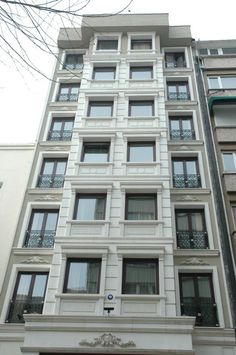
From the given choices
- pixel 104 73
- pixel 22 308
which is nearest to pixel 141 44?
pixel 104 73

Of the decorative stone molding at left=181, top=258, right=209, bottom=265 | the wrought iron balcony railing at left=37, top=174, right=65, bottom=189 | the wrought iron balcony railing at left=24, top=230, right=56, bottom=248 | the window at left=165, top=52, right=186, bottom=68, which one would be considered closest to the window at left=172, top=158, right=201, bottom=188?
the decorative stone molding at left=181, top=258, right=209, bottom=265

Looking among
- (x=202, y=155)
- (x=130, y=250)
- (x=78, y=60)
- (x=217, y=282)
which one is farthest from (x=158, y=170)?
(x=78, y=60)

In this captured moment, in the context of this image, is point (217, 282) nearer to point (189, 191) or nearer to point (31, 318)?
point (189, 191)

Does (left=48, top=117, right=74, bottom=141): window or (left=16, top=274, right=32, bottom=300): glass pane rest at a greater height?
(left=48, top=117, right=74, bottom=141): window

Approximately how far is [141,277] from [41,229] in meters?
4.40

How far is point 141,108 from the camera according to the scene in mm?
17859

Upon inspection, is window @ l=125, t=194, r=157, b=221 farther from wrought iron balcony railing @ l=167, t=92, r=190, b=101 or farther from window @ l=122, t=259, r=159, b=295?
wrought iron balcony railing @ l=167, t=92, r=190, b=101

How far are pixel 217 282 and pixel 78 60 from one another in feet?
49.2

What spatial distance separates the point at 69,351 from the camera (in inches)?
398

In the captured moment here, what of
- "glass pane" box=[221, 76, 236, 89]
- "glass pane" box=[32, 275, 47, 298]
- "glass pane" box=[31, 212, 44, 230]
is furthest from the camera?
"glass pane" box=[221, 76, 236, 89]

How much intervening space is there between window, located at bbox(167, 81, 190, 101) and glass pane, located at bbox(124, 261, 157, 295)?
981 cm

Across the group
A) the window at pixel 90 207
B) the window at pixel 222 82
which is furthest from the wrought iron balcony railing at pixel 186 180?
the window at pixel 222 82

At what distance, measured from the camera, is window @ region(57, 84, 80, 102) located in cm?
1902

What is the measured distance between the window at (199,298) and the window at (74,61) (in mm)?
13598
